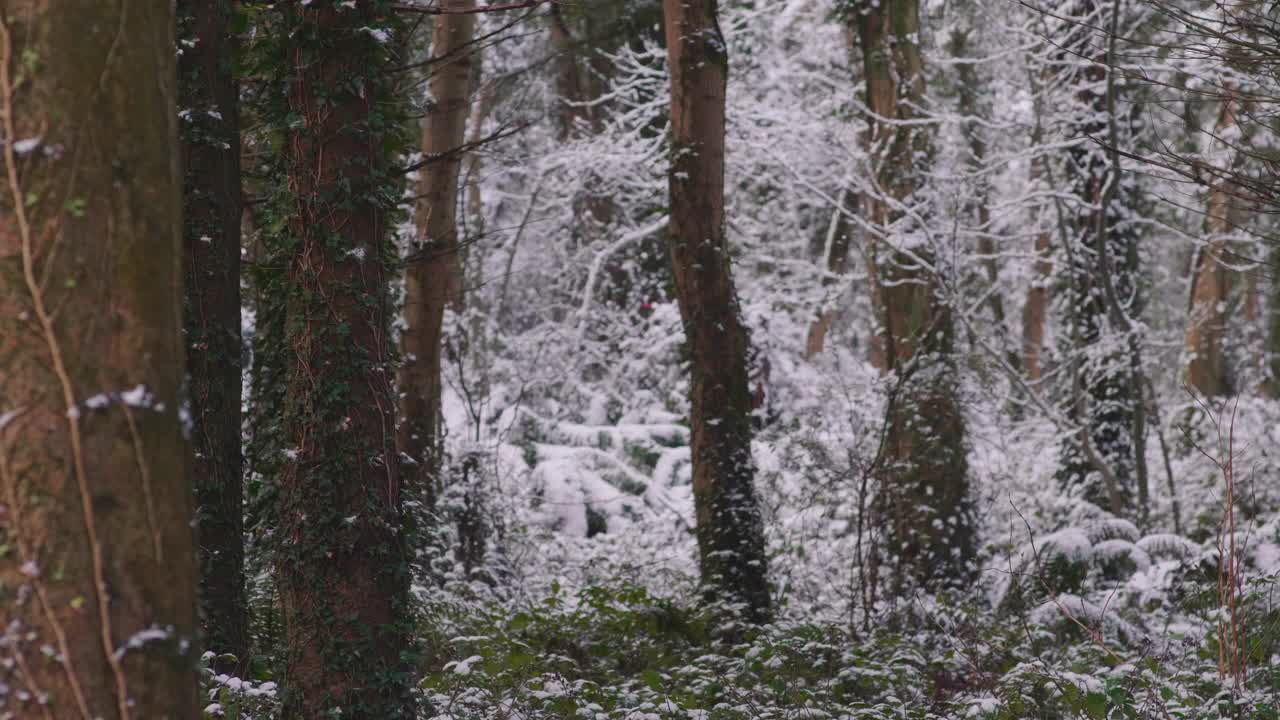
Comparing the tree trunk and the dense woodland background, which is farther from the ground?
the tree trunk

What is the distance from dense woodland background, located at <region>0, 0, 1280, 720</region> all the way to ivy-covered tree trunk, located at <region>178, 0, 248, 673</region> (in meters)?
0.02

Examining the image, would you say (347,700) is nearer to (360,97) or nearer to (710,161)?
(360,97)

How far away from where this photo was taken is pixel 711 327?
8.47m

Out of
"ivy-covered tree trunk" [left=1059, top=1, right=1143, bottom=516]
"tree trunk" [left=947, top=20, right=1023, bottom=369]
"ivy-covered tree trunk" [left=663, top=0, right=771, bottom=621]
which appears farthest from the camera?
"tree trunk" [left=947, top=20, right=1023, bottom=369]

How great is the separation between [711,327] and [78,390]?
6.76 meters

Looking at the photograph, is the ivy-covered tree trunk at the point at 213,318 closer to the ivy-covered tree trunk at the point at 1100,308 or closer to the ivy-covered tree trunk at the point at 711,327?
the ivy-covered tree trunk at the point at 711,327

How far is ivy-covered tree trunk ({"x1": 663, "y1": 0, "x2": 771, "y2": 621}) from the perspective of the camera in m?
8.41

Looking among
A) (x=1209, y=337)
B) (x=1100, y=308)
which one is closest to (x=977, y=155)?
(x=1209, y=337)

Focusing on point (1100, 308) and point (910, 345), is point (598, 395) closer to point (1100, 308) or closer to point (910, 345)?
point (910, 345)

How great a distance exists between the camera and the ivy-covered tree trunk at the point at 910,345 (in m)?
9.80

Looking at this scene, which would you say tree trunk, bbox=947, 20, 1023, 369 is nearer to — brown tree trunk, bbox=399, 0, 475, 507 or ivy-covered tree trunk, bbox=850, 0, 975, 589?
ivy-covered tree trunk, bbox=850, 0, 975, 589

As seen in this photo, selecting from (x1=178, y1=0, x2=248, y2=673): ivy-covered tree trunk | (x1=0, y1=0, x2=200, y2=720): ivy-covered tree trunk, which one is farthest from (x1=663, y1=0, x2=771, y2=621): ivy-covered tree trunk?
(x1=0, y1=0, x2=200, y2=720): ivy-covered tree trunk

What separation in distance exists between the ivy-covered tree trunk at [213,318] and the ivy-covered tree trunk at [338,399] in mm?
1254

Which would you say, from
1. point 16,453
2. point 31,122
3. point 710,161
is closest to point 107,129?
point 31,122
